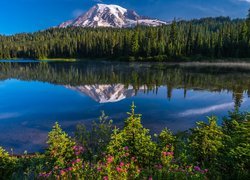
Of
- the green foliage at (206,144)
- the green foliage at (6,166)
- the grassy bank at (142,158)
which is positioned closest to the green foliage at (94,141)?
the grassy bank at (142,158)

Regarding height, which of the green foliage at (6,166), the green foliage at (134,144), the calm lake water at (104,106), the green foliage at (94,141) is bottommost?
the calm lake water at (104,106)

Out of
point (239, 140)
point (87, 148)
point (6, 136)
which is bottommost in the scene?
point (6, 136)

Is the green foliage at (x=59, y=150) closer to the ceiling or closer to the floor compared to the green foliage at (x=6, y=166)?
closer to the ceiling

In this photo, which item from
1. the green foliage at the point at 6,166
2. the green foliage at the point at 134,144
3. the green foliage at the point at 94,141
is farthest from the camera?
the green foliage at the point at 94,141

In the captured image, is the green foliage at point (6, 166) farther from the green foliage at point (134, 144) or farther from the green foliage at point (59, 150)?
the green foliage at point (134, 144)

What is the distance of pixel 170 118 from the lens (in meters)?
28.7

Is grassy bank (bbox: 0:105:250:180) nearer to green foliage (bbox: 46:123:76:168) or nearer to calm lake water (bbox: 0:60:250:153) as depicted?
green foliage (bbox: 46:123:76:168)

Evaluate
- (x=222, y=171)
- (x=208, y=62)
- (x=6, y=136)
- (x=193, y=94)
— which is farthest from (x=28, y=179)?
(x=208, y=62)

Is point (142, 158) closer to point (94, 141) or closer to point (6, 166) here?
point (94, 141)

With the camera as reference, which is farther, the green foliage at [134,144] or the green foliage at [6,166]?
the green foliage at [6,166]

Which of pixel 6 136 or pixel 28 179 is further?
pixel 6 136

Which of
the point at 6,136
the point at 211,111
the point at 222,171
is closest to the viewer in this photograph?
the point at 222,171

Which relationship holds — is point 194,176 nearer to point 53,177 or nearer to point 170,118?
point 53,177

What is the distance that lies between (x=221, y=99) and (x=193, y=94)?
5973 millimetres
